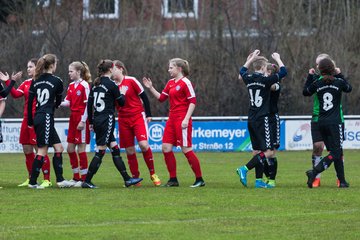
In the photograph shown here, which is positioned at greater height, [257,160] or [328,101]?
[328,101]

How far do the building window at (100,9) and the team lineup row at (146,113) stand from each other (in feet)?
81.9

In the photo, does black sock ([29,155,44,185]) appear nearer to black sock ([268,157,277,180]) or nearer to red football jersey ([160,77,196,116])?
red football jersey ([160,77,196,116])

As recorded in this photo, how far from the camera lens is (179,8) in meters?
42.2

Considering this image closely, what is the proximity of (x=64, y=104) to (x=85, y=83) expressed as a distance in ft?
1.70

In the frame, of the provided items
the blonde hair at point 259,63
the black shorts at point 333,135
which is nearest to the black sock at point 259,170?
the black shorts at point 333,135

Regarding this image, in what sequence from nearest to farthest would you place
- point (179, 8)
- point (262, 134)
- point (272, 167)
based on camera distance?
point (262, 134), point (272, 167), point (179, 8)

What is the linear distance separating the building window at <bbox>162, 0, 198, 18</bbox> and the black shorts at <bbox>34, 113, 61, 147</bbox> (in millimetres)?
26257

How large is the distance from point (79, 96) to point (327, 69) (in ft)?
13.3

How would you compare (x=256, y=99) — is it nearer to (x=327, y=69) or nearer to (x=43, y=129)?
(x=327, y=69)

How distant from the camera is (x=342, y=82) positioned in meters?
15.8

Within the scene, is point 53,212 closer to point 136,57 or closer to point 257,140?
point 257,140

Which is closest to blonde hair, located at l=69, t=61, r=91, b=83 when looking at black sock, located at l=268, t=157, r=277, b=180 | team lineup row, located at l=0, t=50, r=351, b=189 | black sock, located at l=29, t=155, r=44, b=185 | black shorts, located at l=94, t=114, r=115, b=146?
team lineup row, located at l=0, t=50, r=351, b=189

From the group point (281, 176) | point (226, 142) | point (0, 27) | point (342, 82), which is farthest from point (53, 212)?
point (0, 27)

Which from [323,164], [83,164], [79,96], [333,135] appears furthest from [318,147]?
[79,96]
